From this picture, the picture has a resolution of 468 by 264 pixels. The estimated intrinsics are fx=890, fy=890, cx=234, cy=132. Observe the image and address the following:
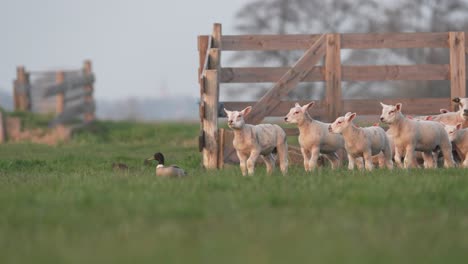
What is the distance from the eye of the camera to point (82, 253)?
5.35m

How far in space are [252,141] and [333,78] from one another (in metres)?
3.97

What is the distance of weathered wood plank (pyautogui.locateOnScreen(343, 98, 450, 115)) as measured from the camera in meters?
15.9

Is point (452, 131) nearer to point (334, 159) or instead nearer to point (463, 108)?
point (463, 108)

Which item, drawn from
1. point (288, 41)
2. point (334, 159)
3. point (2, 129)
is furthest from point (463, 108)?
point (2, 129)

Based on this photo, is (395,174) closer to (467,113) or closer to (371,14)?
(467,113)

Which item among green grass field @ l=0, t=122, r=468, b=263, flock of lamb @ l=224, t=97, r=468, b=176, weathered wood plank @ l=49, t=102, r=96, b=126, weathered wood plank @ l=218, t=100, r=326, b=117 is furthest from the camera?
weathered wood plank @ l=49, t=102, r=96, b=126

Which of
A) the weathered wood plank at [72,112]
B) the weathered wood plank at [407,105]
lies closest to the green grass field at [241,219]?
the weathered wood plank at [407,105]

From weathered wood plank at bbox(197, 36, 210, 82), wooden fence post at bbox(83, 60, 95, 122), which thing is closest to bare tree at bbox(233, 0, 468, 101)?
wooden fence post at bbox(83, 60, 95, 122)

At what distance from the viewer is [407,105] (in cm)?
1605

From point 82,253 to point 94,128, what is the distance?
22.9 meters

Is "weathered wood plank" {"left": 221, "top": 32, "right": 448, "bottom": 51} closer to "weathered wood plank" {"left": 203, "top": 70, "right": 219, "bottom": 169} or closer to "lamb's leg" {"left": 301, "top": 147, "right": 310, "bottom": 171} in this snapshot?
"weathered wood plank" {"left": 203, "top": 70, "right": 219, "bottom": 169}

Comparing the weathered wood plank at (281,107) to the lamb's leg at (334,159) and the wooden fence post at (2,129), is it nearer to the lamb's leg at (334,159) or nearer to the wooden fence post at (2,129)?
→ the lamb's leg at (334,159)

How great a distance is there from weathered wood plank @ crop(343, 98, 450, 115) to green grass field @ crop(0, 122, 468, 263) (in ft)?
15.6

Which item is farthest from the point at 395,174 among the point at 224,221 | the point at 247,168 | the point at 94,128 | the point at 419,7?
the point at 419,7
